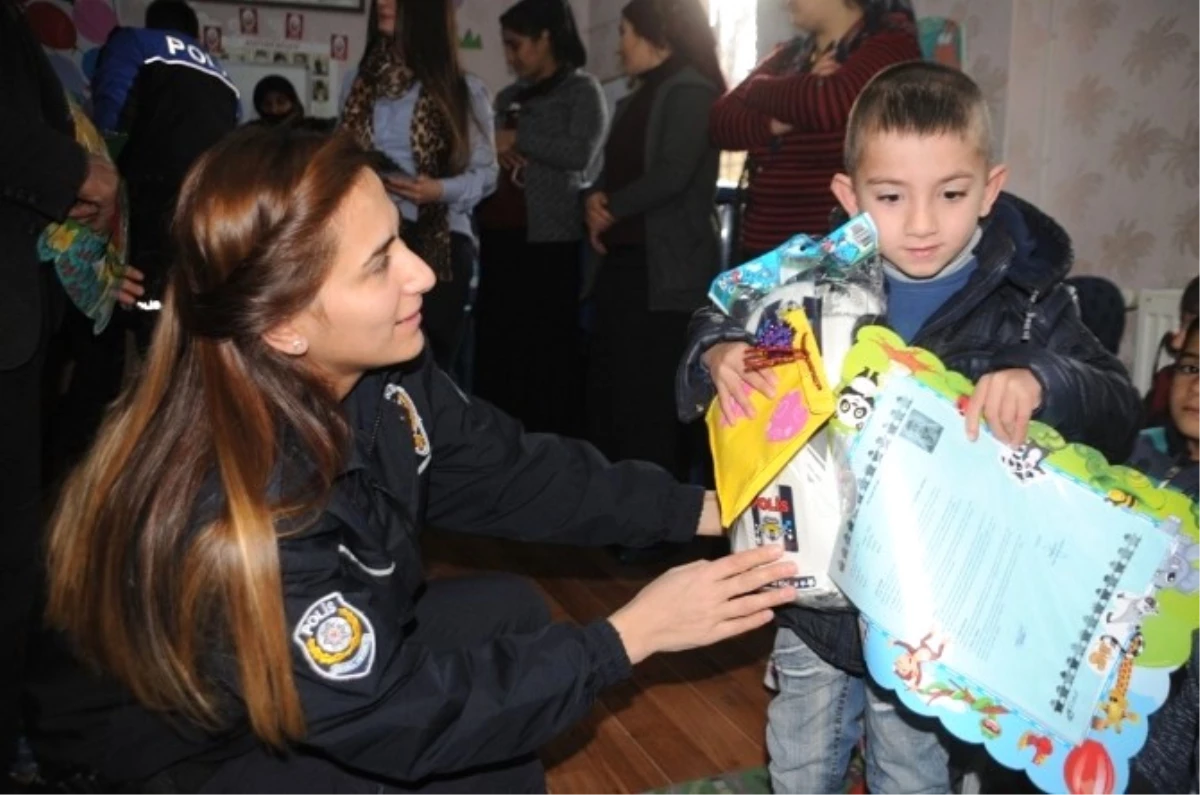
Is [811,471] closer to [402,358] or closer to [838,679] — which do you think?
[838,679]

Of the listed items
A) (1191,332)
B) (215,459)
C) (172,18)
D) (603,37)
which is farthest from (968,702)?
(603,37)

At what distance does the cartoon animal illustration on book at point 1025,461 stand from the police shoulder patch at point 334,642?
2.19ft

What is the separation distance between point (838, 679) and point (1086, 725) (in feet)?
1.20

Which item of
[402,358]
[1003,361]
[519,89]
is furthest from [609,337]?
[1003,361]

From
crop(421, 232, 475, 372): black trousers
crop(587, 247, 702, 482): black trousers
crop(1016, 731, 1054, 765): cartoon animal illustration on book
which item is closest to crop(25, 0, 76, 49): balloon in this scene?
crop(421, 232, 475, 372): black trousers

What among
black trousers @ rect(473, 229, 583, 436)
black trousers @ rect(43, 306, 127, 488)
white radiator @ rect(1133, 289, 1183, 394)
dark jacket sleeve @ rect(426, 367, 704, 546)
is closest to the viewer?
dark jacket sleeve @ rect(426, 367, 704, 546)

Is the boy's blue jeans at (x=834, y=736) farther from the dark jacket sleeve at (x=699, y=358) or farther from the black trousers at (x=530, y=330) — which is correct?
the black trousers at (x=530, y=330)

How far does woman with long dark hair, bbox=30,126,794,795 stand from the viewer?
0.98 metres

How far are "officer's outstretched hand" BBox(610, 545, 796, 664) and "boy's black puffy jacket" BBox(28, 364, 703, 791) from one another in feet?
0.11

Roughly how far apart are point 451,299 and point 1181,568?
2013mm

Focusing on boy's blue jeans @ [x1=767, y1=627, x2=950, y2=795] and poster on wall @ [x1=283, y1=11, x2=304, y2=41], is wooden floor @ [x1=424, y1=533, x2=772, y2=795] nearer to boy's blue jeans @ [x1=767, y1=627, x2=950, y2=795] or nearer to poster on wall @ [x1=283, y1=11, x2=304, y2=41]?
boy's blue jeans @ [x1=767, y1=627, x2=950, y2=795]

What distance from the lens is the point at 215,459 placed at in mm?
1042

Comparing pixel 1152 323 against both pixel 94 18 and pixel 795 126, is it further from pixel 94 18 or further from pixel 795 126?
pixel 94 18

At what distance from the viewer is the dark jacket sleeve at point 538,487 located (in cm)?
141
